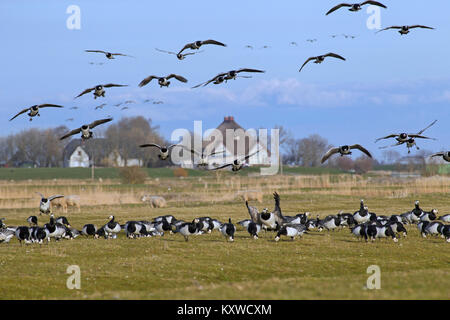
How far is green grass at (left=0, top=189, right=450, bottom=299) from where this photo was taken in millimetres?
13289

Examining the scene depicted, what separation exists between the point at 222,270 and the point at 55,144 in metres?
123

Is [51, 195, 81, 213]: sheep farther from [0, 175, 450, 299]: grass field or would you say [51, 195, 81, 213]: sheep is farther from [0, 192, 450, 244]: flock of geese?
[0, 175, 450, 299]: grass field

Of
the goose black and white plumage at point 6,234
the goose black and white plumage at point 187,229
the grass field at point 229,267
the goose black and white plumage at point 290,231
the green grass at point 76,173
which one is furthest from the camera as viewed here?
the green grass at point 76,173

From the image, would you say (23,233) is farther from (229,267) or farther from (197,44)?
(197,44)

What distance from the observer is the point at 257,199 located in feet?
166

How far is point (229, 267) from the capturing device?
63.3 feet

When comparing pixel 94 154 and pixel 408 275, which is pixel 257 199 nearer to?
pixel 408 275

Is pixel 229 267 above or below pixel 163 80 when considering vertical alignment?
below

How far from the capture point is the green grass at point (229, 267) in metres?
13.3

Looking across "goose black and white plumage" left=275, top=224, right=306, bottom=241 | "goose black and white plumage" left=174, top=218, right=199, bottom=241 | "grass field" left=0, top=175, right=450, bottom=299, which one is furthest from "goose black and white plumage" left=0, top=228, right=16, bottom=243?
"goose black and white plumage" left=275, top=224, right=306, bottom=241

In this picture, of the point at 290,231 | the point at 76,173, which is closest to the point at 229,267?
the point at 290,231

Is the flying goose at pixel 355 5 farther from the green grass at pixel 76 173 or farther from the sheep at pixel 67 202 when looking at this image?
the green grass at pixel 76 173

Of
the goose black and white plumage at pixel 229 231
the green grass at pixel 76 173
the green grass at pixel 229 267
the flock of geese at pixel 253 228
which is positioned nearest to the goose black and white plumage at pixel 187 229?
the flock of geese at pixel 253 228

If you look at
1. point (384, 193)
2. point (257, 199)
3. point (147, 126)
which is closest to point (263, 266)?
point (257, 199)
